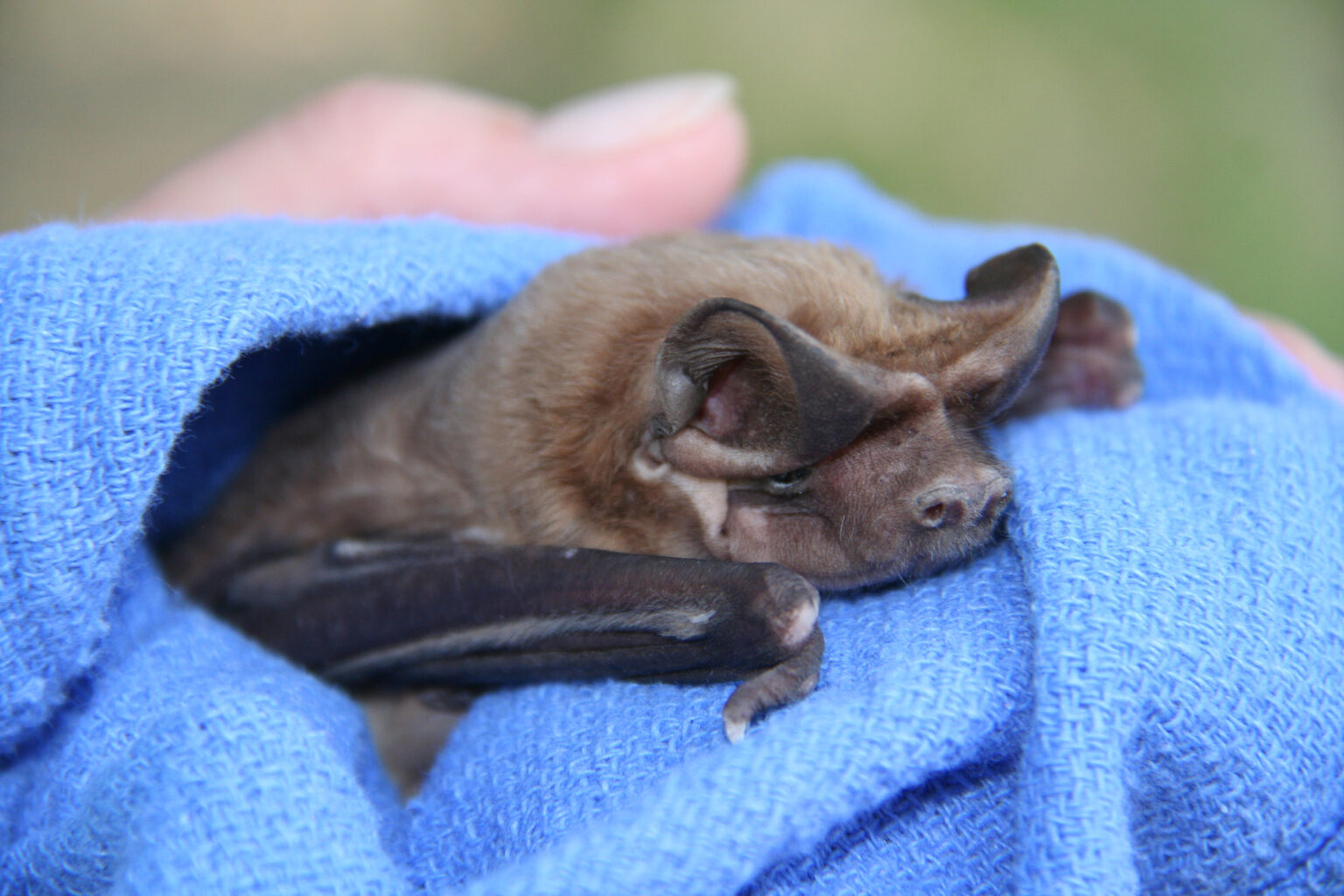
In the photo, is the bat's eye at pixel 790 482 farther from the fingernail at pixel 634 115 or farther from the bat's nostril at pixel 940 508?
the fingernail at pixel 634 115

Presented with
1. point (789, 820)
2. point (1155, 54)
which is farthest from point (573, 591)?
point (1155, 54)

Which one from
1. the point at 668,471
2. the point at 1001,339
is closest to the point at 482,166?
the point at 668,471

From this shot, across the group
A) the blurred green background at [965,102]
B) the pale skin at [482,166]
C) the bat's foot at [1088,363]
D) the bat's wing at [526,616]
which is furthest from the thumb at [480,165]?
the blurred green background at [965,102]

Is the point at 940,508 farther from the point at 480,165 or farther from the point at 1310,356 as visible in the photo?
the point at 480,165

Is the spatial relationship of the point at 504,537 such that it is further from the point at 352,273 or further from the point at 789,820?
the point at 789,820

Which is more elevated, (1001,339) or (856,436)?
(1001,339)

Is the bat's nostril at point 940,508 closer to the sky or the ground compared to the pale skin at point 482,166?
closer to the sky
